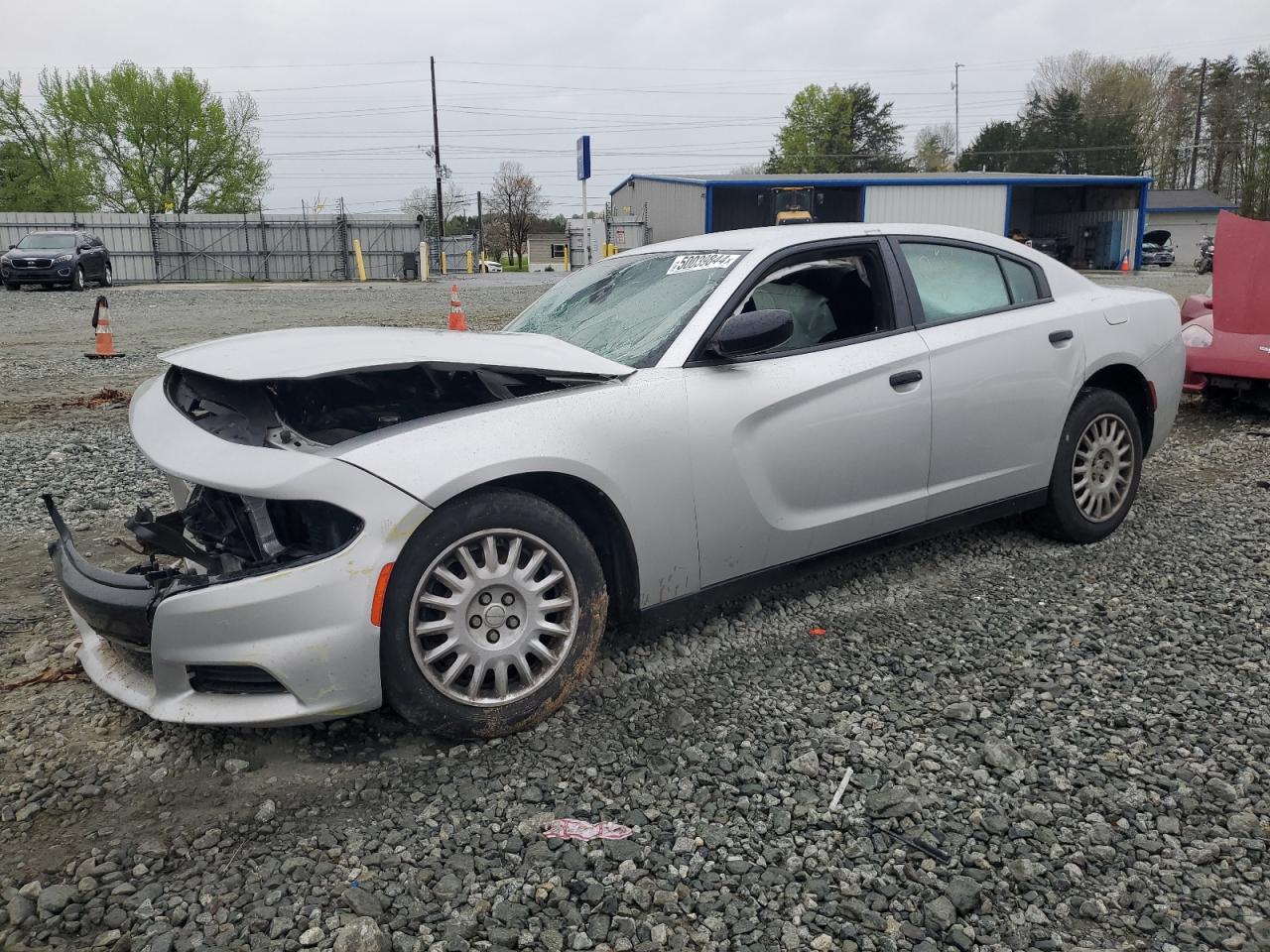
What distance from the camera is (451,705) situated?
293 cm

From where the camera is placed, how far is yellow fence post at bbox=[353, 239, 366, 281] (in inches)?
1591

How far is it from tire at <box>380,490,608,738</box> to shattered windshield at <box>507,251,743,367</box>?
0.79 meters

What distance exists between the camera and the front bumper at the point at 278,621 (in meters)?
2.71

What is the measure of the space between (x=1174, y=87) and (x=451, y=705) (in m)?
80.5

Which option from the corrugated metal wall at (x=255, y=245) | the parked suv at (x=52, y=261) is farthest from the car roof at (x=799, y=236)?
the corrugated metal wall at (x=255, y=245)

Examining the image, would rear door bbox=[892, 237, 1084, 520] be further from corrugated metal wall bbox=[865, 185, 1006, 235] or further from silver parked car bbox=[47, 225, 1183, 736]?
corrugated metal wall bbox=[865, 185, 1006, 235]

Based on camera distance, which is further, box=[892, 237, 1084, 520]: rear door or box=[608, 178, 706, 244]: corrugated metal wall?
box=[608, 178, 706, 244]: corrugated metal wall

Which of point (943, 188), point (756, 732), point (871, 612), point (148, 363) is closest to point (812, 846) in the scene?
point (756, 732)

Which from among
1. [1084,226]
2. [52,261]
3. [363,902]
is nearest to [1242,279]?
[363,902]

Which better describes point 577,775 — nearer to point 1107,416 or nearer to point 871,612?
point 871,612

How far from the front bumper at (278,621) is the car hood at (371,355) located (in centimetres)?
31

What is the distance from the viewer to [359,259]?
132 ft

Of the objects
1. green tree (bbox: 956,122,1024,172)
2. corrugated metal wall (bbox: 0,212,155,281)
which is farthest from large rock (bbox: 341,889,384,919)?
green tree (bbox: 956,122,1024,172)

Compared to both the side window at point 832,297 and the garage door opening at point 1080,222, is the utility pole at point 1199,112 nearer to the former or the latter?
the garage door opening at point 1080,222
